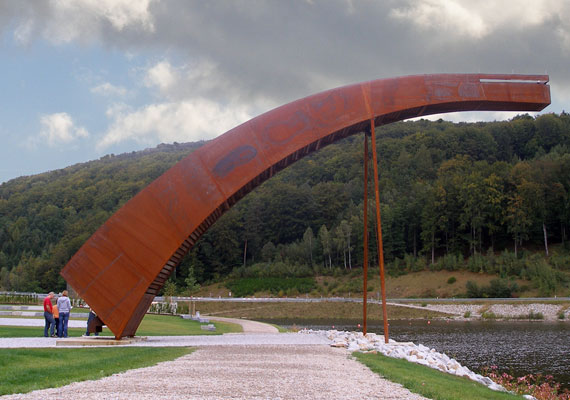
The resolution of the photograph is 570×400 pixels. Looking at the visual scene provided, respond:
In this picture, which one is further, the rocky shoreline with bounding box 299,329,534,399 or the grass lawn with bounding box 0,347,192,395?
the rocky shoreline with bounding box 299,329,534,399

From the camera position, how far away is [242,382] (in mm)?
7375

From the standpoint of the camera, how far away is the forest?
61.3 meters

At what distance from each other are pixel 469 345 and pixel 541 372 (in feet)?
21.3

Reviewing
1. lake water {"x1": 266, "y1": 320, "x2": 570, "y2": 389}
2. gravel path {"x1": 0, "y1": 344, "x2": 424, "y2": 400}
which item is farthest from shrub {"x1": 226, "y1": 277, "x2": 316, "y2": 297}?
gravel path {"x1": 0, "y1": 344, "x2": 424, "y2": 400}

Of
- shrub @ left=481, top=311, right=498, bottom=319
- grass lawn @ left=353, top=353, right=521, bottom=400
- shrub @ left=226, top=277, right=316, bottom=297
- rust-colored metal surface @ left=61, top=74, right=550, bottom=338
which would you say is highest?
rust-colored metal surface @ left=61, top=74, right=550, bottom=338

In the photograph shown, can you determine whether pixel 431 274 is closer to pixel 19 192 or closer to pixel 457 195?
pixel 457 195

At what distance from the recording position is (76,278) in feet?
43.6

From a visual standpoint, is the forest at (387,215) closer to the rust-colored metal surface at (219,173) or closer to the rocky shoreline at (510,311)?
the rocky shoreline at (510,311)

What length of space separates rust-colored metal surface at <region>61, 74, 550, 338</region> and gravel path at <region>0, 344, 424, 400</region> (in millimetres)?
3607

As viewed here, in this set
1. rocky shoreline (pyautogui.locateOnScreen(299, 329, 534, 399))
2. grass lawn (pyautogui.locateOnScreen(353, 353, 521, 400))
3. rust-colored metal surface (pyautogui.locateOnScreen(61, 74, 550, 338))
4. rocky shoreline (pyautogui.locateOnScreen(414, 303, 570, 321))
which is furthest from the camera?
rocky shoreline (pyautogui.locateOnScreen(414, 303, 570, 321))

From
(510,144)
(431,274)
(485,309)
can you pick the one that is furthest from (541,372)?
(510,144)

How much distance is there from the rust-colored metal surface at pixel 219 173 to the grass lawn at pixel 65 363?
6.16 ft

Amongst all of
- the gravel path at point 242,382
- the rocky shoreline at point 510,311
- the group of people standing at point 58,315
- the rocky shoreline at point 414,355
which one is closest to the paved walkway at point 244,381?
the gravel path at point 242,382

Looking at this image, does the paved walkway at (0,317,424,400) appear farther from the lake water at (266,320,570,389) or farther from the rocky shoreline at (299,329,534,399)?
the lake water at (266,320,570,389)
